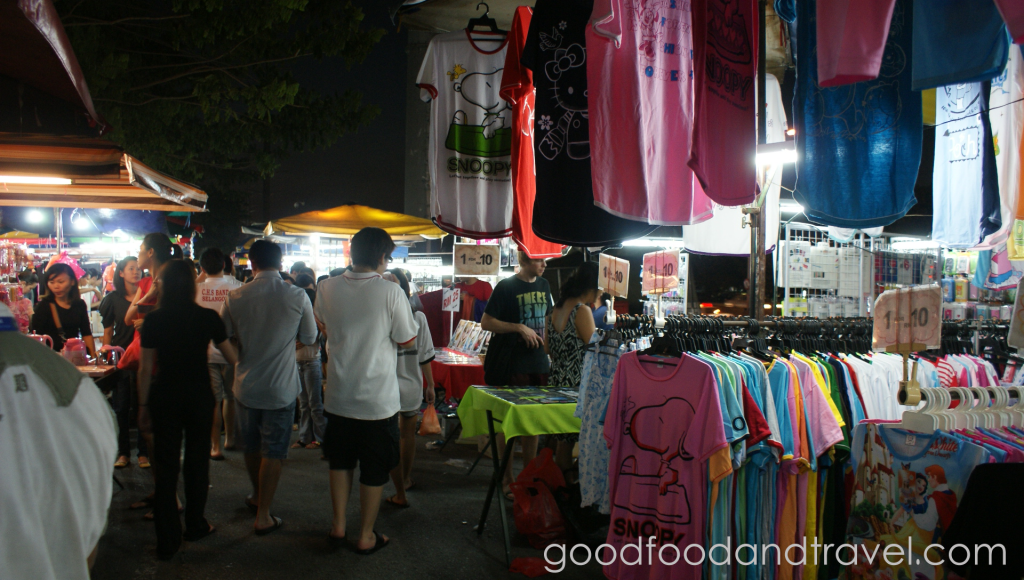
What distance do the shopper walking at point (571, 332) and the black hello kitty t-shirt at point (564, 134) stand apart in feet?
5.54

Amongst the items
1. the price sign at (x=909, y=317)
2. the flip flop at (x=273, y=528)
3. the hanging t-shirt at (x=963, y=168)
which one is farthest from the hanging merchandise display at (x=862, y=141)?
the flip flop at (x=273, y=528)

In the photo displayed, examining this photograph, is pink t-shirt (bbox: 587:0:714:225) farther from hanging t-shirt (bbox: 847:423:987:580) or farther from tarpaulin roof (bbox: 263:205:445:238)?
tarpaulin roof (bbox: 263:205:445:238)

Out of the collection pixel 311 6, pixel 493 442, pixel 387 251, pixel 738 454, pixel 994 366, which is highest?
pixel 311 6

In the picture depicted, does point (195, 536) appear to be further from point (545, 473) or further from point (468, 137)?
point (468, 137)

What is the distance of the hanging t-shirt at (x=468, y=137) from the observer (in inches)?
134

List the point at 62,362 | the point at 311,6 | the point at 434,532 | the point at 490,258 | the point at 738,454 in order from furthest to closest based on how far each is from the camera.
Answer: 1. the point at 490,258
2. the point at 311,6
3. the point at 434,532
4. the point at 738,454
5. the point at 62,362

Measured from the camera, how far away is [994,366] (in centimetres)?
370

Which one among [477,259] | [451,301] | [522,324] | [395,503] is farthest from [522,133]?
[451,301]

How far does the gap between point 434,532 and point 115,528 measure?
7.31 feet

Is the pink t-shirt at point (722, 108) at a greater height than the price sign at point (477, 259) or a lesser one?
greater

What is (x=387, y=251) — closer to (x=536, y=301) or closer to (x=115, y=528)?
(x=536, y=301)

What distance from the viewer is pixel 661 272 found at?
554cm

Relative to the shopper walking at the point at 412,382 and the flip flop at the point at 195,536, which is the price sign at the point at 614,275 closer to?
the shopper walking at the point at 412,382

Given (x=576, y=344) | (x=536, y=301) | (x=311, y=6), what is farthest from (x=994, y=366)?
(x=311, y=6)
